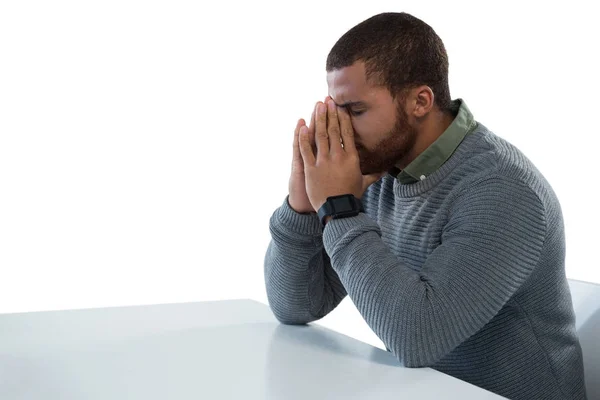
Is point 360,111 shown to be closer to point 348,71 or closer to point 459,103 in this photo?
point 348,71

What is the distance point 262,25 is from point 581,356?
233 centimetres

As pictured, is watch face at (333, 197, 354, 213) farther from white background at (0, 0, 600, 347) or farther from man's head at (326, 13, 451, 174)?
white background at (0, 0, 600, 347)

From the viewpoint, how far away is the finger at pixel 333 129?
1.25 m

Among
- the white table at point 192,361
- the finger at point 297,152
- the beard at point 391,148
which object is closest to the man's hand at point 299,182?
the finger at point 297,152

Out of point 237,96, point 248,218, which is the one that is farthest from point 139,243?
point 237,96

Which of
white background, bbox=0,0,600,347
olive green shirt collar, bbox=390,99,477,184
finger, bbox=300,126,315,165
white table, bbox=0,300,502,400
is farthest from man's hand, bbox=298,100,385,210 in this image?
white background, bbox=0,0,600,347

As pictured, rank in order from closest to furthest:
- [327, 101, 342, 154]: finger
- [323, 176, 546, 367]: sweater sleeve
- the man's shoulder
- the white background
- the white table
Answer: the white table < [323, 176, 546, 367]: sweater sleeve < the man's shoulder < [327, 101, 342, 154]: finger < the white background

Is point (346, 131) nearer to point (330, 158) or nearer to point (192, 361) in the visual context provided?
point (330, 158)

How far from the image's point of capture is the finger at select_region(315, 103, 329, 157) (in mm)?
1263

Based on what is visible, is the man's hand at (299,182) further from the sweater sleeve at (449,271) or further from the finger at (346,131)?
the sweater sleeve at (449,271)

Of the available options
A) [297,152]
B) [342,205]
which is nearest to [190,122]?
[297,152]

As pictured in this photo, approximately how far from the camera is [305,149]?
1292 millimetres

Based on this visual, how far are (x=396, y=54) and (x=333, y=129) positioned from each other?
0.58 ft

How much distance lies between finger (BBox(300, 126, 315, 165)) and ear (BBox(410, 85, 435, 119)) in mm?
198
